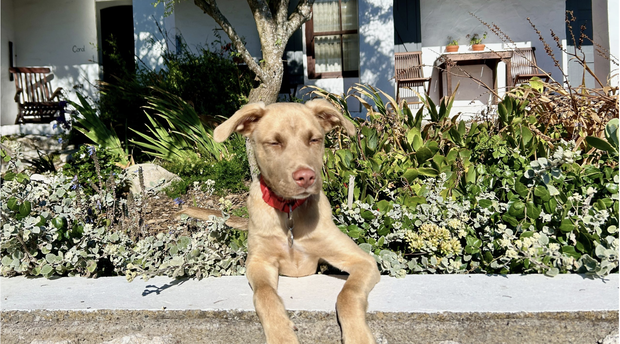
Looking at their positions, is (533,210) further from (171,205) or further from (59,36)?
(59,36)

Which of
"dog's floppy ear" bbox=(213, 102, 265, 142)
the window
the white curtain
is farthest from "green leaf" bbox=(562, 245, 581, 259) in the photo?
the white curtain

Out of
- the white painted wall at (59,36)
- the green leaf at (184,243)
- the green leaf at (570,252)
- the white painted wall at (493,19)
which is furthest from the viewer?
the white painted wall at (59,36)

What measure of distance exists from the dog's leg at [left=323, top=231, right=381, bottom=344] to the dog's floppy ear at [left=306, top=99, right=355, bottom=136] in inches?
24.5

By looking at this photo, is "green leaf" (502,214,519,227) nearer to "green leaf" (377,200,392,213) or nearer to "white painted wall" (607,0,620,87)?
"green leaf" (377,200,392,213)

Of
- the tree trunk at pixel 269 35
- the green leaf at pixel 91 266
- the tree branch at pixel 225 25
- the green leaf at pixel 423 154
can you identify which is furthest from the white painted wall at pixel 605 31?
the green leaf at pixel 91 266

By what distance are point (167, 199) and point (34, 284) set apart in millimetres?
2823

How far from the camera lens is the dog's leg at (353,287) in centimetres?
198

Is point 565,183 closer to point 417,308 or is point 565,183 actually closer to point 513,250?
point 513,250

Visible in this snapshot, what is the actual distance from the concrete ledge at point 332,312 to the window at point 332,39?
8.97 m

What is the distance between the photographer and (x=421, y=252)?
9.44ft

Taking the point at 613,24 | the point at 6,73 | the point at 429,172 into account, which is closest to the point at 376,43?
the point at 613,24

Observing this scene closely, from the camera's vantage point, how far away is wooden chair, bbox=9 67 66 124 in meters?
10.9

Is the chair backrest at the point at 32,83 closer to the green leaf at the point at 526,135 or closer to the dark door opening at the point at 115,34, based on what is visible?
the dark door opening at the point at 115,34

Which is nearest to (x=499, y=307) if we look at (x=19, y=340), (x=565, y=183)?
(x=565, y=183)
